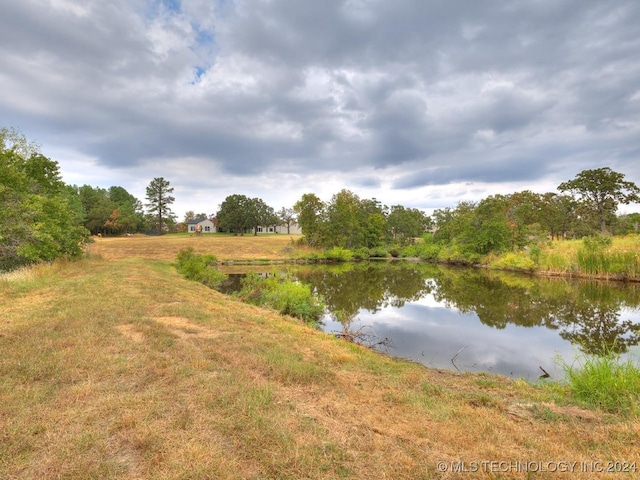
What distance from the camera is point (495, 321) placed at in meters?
12.8

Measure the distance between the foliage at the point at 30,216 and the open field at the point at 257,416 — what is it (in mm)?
10526

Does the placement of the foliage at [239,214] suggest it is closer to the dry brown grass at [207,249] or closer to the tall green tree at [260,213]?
the tall green tree at [260,213]

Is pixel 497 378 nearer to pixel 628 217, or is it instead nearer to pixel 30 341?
pixel 30 341

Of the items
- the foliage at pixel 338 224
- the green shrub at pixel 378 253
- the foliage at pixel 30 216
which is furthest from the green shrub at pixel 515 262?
the foliage at pixel 30 216

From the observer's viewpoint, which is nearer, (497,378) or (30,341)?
(30,341)

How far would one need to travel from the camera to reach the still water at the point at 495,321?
8.79 meters

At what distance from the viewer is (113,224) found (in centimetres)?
6588

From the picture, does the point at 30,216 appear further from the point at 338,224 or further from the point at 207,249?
the point at 338,224

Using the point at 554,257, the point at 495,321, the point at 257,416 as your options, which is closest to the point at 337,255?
the point at 554,257

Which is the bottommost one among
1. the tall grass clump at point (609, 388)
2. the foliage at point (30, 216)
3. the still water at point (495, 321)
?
the still water at point (495, 321)

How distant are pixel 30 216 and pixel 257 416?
17438mm

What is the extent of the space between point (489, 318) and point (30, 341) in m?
14.5

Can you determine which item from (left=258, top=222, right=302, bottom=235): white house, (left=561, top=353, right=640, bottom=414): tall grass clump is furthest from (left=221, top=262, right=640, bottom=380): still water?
(left=258, top=222, right=302, bottom=235): white house

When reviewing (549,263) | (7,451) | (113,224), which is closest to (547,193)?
(549,263)
